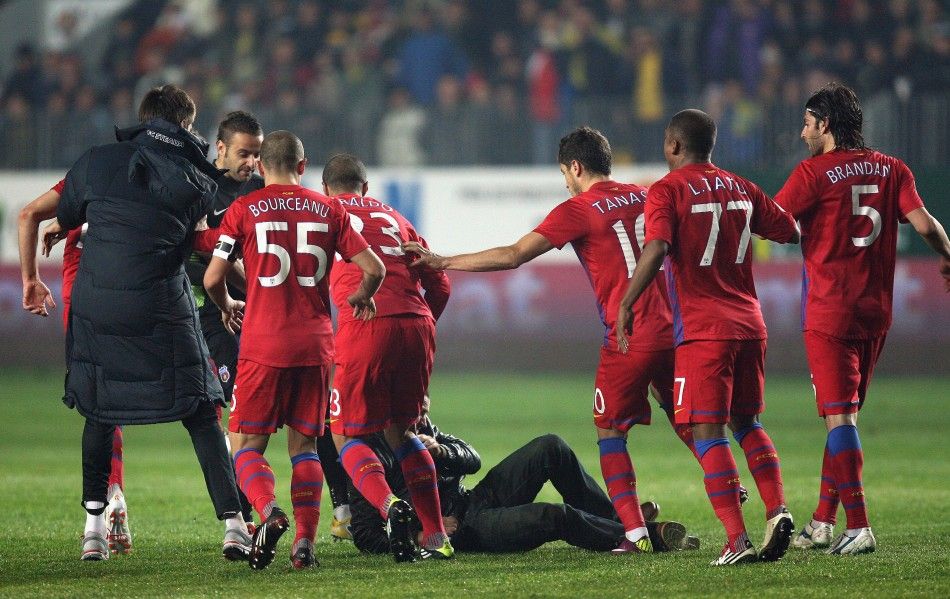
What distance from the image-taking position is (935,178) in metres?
17.0

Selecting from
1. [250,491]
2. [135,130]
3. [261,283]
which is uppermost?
[135,130]

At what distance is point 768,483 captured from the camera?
6145 millimetres

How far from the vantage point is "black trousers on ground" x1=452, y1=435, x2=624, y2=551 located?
6473mm

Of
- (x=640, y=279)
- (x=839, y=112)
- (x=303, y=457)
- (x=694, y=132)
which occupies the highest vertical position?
(x=839, y=112)

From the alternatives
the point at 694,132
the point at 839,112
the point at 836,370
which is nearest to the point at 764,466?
the point at 836,370

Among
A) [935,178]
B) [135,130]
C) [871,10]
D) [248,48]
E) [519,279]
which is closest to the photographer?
[135,130]

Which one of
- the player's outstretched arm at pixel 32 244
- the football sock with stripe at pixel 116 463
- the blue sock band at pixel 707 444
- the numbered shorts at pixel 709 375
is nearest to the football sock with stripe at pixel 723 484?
the blue sock band at pixel 707 444

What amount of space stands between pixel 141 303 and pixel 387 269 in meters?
1.23

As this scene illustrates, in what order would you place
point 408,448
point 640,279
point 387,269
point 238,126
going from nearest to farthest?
point 640,279 → point 408,448 → point 387,269 → point 238,126

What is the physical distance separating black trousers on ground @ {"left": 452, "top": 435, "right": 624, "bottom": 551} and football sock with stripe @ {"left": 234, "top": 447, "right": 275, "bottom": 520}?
1095 mm

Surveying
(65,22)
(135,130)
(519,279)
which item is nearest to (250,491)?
(135,130)

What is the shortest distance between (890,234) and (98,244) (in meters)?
3.78

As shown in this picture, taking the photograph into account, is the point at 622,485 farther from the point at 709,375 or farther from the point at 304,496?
the point at 304,496

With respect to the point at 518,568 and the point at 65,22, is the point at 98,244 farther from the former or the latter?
the point at 65,22
